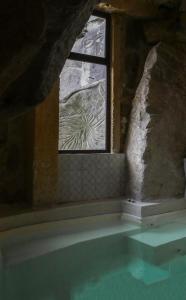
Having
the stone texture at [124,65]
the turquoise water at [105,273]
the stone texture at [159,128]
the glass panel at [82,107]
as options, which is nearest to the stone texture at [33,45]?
the turquoise water at [105,273]

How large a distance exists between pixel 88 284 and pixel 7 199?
4.99 feet

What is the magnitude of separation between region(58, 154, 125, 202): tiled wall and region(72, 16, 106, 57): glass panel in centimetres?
129

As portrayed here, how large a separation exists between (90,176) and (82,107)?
865mm

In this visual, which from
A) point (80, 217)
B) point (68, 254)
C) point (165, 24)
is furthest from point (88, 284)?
point (165, 24)

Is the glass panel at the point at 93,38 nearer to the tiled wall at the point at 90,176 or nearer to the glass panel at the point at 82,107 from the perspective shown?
the glass panel at the point at 82,107

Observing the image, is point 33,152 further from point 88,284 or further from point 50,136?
point 88,284

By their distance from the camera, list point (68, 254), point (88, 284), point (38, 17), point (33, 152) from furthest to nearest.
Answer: point (33, 152), point (68, 254), point (88, 284), point (38, 17)

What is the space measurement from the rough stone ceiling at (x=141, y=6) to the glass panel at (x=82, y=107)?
0.70 m

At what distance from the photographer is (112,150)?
3975mm

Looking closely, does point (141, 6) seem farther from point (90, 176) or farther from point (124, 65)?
point (90, 176)

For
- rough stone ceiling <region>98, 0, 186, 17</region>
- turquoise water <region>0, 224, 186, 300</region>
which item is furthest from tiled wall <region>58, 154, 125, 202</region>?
rough stone ceiling <region>98, 0, 186, 17</region>

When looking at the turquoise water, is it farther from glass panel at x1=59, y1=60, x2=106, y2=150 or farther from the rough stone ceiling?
the rough stone ceiling

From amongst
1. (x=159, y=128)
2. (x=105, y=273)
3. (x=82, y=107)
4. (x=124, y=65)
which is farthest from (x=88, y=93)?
(x=105, y=273)

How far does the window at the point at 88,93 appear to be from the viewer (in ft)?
12.3
